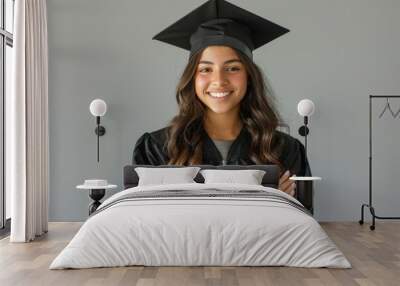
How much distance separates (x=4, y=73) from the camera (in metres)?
6.30

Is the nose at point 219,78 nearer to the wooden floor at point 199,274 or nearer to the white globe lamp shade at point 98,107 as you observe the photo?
the white globe lamp shade at point 98,107

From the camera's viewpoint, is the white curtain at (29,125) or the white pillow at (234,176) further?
the white pillow at (234,176)

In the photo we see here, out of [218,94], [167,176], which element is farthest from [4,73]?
[218,94]

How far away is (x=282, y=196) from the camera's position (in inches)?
187

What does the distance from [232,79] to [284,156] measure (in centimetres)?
99

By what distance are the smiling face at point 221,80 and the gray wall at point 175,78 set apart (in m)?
0.55

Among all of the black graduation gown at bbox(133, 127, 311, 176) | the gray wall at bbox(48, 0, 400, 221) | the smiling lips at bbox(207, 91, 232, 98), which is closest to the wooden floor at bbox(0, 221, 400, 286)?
the black graduation gown at bbox(133, 127, 311, 176)

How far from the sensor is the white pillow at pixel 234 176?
575 cm

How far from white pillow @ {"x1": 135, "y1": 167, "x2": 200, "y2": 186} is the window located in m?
1.44

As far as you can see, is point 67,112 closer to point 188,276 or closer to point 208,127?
point 208,127

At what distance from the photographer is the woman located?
619 cm

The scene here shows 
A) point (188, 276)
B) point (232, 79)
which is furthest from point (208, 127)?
point (188, 276)

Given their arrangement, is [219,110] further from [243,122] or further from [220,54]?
[220,54]

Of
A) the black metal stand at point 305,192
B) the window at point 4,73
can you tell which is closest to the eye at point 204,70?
the black metal stand at point 305,192
